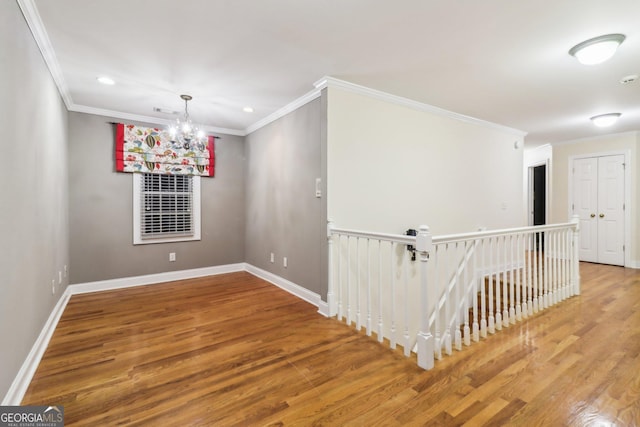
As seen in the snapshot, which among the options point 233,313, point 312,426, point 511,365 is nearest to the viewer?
point 312,426

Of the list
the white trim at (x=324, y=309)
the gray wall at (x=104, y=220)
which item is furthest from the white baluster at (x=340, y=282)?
the gray wall at (x=104, y=220)

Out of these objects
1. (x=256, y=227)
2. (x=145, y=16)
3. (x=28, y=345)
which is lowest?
(x=28, y=345)

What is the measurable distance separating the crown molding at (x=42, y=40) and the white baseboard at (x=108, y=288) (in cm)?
239

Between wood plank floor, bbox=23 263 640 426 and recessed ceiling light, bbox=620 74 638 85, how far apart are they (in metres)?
2.58

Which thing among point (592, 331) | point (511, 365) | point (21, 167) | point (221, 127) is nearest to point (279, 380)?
point (511, 365)

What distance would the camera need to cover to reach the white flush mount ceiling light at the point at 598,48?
2.35 metres

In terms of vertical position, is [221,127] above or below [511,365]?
above

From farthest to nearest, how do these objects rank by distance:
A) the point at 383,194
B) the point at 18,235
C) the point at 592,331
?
the point at 383,194
the point at 592,331
the point at 18,235

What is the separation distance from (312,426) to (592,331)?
2.88 m

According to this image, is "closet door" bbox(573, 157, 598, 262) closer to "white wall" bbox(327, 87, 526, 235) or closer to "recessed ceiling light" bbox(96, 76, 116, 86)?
"white wall" bbox(327, 87, 526, 235)

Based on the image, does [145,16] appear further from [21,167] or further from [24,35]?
[21,167]

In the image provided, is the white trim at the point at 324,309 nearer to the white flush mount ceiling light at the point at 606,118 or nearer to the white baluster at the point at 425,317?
the white baluster at the point at 425,317

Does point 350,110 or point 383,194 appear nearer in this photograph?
point 350,110

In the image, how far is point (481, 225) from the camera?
4.87 meters
